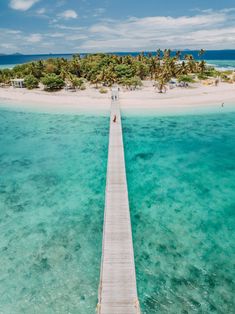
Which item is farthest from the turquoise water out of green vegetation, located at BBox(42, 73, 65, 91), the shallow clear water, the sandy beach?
green vegetation, located at BBox(42, 73, 65, 91)

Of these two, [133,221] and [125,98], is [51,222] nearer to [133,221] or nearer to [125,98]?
[133,221]

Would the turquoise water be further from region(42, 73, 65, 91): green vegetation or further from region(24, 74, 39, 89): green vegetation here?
region(24, 74, 39, 89): green vegetation

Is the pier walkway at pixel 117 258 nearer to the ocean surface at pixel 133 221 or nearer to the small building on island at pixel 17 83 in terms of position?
the ocean surface at pixel 133 221

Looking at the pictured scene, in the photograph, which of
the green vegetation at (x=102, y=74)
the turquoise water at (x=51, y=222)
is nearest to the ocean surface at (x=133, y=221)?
the turquoise water at (x=51, y=222)

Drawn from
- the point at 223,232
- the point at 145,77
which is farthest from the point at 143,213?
the point at 145,77

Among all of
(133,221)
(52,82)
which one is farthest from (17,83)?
(133,221)
